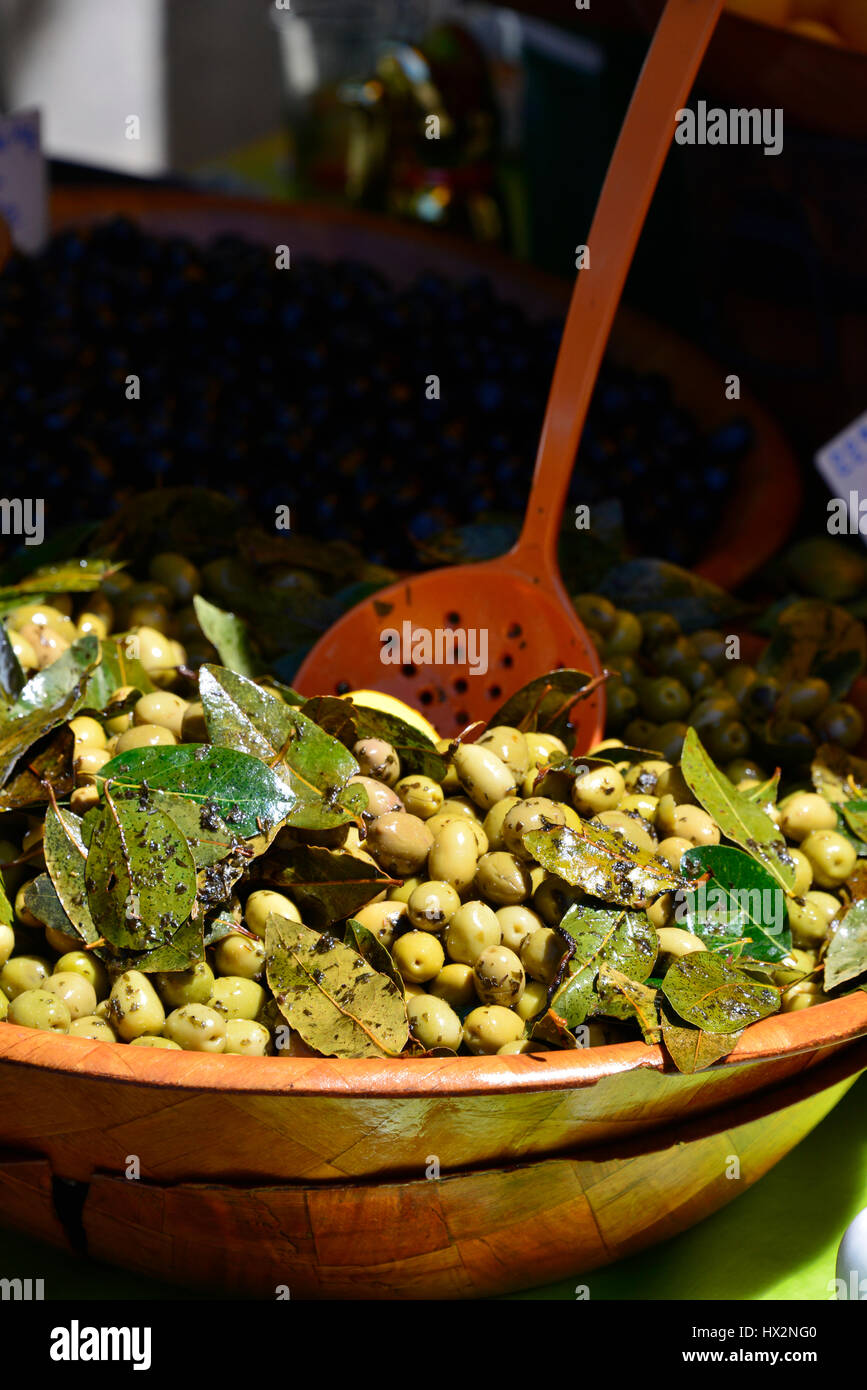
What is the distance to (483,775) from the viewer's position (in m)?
0.93

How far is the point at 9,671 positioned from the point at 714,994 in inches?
22.5

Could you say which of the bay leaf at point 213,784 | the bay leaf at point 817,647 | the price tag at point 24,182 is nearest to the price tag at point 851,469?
the bay leaf at point 817,647

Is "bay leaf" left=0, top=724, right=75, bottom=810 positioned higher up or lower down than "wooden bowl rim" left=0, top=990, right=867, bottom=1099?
higher up

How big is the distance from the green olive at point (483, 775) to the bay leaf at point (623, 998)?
18 centimetres

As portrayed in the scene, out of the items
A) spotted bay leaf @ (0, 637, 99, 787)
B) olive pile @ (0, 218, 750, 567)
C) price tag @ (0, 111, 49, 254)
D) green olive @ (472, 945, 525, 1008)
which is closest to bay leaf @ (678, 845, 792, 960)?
green olive @ (472, 945, 525, 1008)

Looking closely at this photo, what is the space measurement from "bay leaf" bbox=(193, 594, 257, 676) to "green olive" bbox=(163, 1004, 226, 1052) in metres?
0.33

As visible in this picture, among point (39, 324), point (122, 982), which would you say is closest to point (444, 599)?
point (122, 982)

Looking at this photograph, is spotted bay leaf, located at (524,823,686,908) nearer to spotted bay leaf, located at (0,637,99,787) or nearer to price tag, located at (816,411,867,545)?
spotted bay leaf, located at (0,637,99,787)

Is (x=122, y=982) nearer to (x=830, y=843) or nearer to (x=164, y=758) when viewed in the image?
(x=164, y=758)

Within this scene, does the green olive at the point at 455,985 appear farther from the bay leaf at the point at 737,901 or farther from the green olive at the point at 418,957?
the bay leaf at the point at 737,901

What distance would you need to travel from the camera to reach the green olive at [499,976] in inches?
32.0

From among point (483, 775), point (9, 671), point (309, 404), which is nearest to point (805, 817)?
point (483, 775)

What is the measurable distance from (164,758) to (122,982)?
0.51ft

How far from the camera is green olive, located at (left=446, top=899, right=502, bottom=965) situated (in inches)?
33.0
